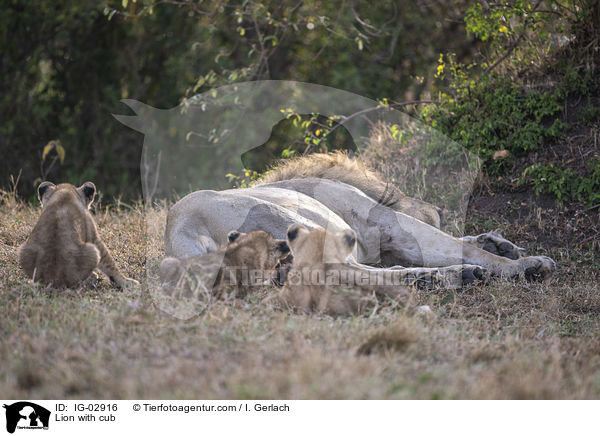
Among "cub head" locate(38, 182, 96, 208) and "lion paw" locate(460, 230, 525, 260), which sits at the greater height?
"cub head" locate(38, 182, 96, 208)

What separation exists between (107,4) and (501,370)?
12615 millimetres

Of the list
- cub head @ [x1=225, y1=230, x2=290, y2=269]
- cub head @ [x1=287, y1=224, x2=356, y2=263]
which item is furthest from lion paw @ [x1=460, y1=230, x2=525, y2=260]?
cub head @ [x1=225, y1=230, x2=290, y2=269]

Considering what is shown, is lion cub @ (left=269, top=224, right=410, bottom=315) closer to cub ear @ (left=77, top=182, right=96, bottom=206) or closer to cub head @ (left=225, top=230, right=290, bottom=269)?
cub head @ (left=225, top=230, right=290, bottom=269)

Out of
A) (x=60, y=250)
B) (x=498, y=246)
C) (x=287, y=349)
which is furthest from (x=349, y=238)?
(x=498, y=246)

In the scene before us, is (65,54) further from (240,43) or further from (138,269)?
(138,269)

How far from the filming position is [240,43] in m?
15.1

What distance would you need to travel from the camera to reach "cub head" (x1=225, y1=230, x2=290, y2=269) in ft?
12.2

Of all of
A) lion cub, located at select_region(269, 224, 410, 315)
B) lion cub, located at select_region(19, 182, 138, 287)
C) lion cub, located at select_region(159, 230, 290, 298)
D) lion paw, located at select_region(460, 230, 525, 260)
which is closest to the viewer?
lion cub, located at select_region(269, 224, 410, 315)

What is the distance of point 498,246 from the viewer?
527 cm

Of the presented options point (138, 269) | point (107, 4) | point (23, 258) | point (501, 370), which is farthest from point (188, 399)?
point (107, 4)
